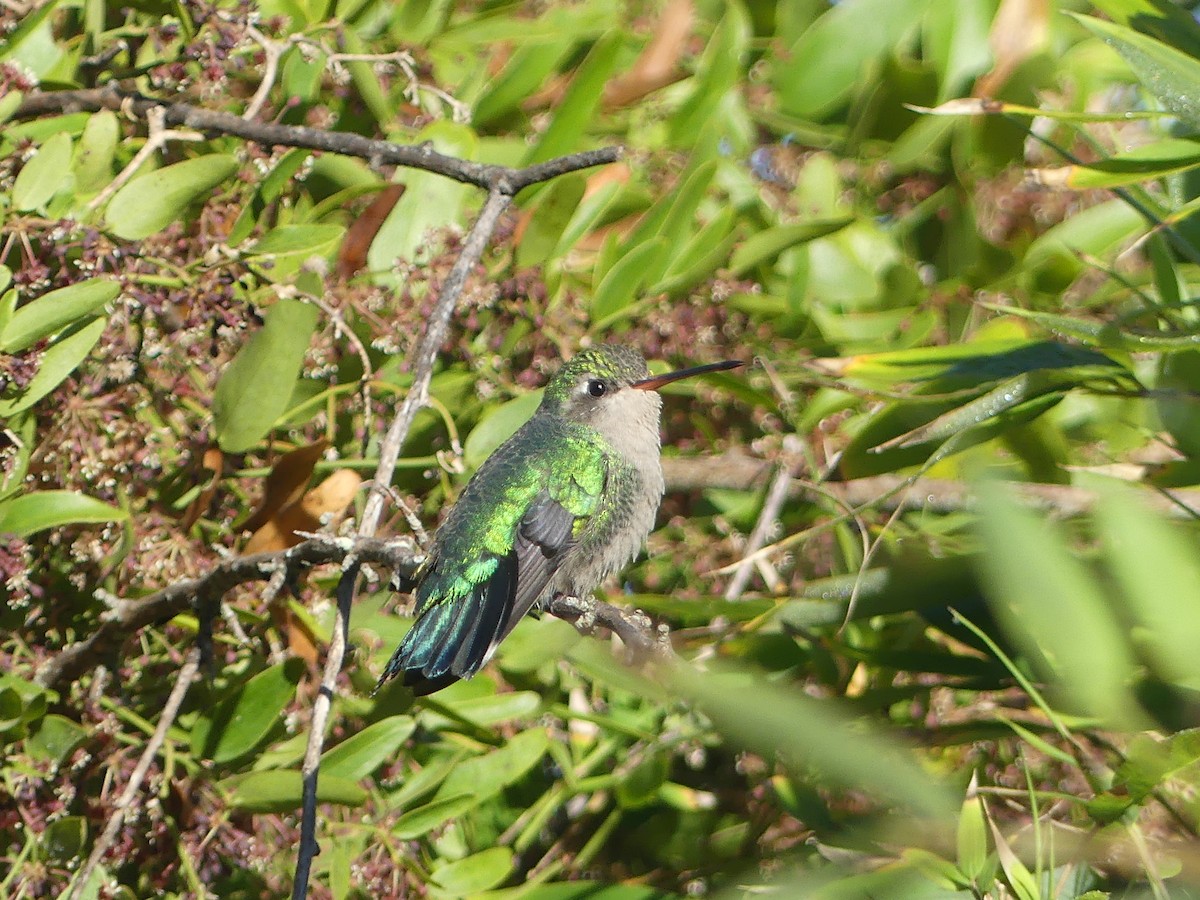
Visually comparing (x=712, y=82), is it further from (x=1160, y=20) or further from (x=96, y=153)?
(x=96, y=153)

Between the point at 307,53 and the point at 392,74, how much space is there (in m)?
0.26

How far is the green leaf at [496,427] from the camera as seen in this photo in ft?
7.15

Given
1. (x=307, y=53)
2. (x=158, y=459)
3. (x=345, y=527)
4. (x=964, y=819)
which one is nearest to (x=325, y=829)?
(x=345, y=527)

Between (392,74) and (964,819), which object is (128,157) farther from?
(964,819)

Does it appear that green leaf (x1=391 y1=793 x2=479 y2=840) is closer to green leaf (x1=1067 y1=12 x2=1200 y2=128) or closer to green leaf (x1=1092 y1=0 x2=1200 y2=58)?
green leaf (x1=1067 y1=12 x2=1200 y2=128)

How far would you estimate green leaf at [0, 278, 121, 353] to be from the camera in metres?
1.67

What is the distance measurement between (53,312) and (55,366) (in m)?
0.07

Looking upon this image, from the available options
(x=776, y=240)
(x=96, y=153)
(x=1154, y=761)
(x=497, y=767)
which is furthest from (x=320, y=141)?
(x=1154, y=761)

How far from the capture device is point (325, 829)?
1.94 m

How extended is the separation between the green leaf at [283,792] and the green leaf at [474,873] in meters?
0.27

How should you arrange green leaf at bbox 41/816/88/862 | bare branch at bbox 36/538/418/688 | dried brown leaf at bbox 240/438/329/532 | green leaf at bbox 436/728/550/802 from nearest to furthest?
bare branch at bbox 36/538/418/688, green leaf at bbox 41/816/88/862, dried brown leaf at bbox 240/438/329/532, green leaf at bbox 436/728/550/802

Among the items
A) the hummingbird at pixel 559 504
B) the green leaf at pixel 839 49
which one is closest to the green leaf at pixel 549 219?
the hummingbird at pixel 559 504

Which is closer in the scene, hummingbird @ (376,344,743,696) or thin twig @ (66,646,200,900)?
thin twig @ (66,646,200,900)

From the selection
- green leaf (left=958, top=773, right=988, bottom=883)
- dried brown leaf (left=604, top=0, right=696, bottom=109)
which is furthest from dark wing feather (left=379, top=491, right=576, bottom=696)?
dried brown leaf (left=604, top=0, right=696, bottom=109)
